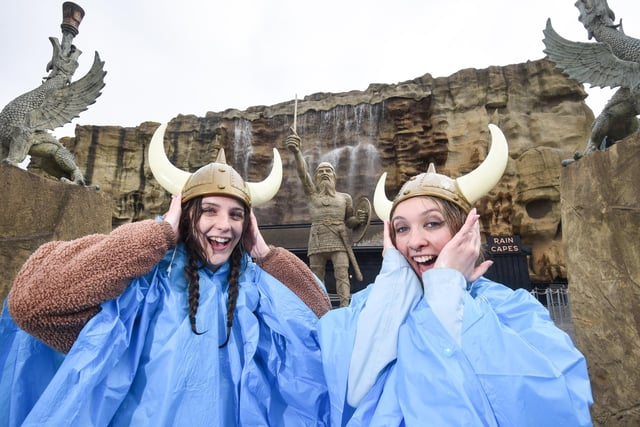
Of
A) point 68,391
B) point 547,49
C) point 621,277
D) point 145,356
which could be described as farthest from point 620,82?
point 68,391

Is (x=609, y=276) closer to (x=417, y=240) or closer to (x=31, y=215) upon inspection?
(x=417, y=240)

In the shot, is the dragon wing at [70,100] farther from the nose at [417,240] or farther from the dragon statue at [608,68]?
the dragon statue at [608,68]

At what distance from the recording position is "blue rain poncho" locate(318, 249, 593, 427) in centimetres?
81

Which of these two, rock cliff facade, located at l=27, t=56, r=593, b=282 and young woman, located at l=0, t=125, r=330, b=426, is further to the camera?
rock cliff facade, located at l=27, t=56, r=593, b=282

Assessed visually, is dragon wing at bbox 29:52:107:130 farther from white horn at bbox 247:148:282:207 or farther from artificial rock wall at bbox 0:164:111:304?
white horn at bbox 247:148:282:207

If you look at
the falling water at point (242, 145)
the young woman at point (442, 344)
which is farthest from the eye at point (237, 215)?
the falling water at point (242, 145)

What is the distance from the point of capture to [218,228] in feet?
4.17

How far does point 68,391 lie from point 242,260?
0.65m

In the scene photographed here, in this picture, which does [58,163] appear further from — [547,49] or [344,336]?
[547,49]

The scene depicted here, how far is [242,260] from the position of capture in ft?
4.58

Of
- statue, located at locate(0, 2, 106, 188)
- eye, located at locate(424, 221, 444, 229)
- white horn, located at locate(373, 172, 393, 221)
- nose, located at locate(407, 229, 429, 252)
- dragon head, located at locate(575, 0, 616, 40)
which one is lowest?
nose, located at locate(407, 229, 429, 252)

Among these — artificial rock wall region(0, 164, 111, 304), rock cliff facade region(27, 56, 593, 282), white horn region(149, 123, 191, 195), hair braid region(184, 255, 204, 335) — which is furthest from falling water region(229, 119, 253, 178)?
hair braid region(184, 255, 204, 335)

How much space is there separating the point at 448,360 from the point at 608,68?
307 cm

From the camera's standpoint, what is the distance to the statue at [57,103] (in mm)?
3295
